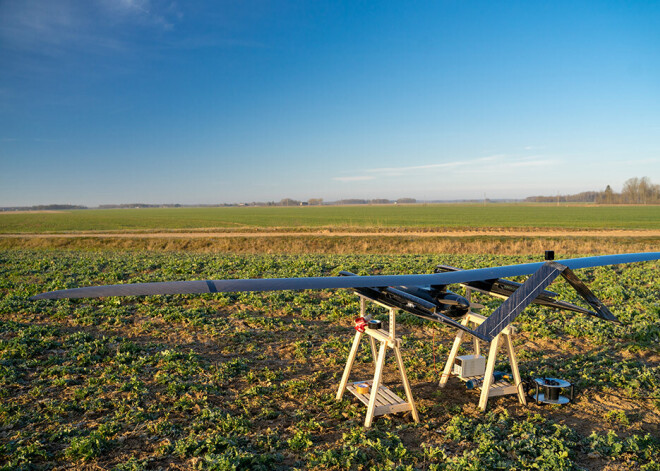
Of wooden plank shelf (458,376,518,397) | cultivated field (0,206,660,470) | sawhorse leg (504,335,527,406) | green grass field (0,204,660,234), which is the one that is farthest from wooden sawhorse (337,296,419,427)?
green grass field (0,204,660,234)

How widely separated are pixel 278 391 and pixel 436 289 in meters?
4.00

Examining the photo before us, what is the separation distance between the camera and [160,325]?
1259cm

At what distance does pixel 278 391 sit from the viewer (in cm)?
824

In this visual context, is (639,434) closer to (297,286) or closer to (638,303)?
(297,286)

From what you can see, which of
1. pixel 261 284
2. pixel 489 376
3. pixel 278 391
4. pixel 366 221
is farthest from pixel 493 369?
pixel 366 221

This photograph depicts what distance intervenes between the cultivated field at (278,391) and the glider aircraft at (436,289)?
1.98m

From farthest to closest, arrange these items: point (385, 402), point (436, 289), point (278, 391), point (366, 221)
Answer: point (366, 221)
point (278, 391)
point (385, 402)
point (436, 289)

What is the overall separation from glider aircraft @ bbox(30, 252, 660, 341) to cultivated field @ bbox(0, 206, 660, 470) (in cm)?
198

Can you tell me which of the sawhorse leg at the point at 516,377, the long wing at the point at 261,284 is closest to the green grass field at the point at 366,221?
the sawhorse leg at the point at 516,377

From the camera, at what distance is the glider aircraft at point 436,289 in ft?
15.9

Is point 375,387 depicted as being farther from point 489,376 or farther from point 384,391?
point 489,376

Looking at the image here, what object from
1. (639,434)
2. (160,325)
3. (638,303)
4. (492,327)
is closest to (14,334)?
(160,325)

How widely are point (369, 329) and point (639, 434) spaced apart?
4.67 meters

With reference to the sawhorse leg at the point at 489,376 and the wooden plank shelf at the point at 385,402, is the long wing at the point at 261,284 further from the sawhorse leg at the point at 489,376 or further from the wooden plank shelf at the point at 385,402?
the wooden plank shelf at the point at 385,402
